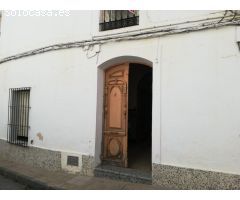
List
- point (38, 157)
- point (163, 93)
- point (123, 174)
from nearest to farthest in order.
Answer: point (163, 93)
point (123, 174)
point (38, 157)

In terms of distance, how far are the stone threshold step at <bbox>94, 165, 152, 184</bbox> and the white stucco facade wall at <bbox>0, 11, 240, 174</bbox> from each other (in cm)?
39

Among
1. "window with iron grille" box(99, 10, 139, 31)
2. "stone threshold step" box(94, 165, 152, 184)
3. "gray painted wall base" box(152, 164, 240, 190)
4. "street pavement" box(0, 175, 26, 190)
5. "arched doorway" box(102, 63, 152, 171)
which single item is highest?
"window with iron grille" box(99, 10, 139, 31)

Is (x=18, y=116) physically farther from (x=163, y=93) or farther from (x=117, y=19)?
(x=163, y=93)

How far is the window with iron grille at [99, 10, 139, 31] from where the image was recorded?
5398 millimetres

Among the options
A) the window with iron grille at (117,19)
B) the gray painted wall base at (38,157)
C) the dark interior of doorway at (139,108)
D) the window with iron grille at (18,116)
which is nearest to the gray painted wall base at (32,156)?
the gray painted wall base at (38,157)

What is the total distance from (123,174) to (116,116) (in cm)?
133

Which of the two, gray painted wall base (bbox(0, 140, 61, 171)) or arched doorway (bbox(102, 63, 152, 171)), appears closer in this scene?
arched doorway (bbox(102, 63, 152, 171))

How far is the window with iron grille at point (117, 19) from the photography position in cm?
540

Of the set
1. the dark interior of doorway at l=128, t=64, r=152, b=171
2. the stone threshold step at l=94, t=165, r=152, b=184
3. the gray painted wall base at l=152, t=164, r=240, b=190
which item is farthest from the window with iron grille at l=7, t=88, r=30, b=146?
the gray painted wall base at l=152, t=164, r=240, b=190

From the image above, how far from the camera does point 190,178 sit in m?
4.39

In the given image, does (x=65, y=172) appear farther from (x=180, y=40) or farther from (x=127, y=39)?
(x=180, y=40)

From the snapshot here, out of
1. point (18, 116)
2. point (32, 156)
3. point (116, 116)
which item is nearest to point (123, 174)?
point (116, 116)

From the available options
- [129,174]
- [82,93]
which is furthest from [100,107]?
[129,174]

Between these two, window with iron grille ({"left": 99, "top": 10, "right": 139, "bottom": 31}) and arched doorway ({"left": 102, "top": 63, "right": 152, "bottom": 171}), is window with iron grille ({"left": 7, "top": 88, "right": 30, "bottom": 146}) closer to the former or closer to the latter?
arched doorway ({"left": 102, "top": 63, "right": 152, "bottom": 171})
